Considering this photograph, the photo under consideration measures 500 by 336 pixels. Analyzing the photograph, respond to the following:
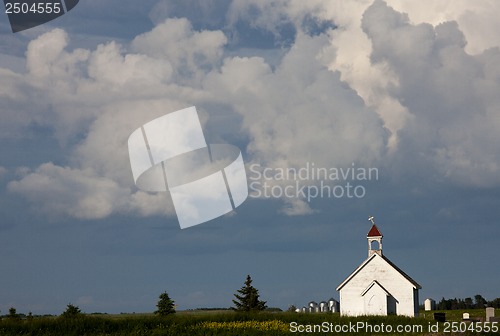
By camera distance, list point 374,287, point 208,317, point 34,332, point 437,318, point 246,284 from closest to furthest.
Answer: point 34,332
point 208,317
point 437,318
point 374,287
point 246,284

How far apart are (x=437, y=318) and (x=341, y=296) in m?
9.80

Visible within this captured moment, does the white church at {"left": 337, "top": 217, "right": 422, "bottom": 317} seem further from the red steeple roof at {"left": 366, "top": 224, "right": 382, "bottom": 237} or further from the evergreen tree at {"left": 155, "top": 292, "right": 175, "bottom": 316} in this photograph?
the evergreen tree at {"left": 155, "top": 292, "right": 175, "bottom": 316}

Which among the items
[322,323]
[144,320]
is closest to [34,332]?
[144,320]

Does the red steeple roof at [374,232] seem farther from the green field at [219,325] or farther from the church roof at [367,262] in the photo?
the green field at [219,325]

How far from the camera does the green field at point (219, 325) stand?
38.4 meters

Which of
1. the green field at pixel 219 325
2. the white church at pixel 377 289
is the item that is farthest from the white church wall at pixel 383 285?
the green field at pixel 219 325

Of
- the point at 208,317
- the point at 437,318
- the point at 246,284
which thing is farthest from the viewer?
the point at 246,284

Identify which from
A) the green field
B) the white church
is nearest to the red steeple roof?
the white church

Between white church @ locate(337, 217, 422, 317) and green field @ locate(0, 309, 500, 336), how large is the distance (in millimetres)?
13661

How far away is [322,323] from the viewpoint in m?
43.3

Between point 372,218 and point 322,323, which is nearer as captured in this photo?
point 322,323

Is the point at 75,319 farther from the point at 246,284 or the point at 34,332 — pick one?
the point at 246,284

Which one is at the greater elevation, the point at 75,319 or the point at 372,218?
the point at 372,218

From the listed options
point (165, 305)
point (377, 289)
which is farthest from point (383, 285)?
point (165, 305)
